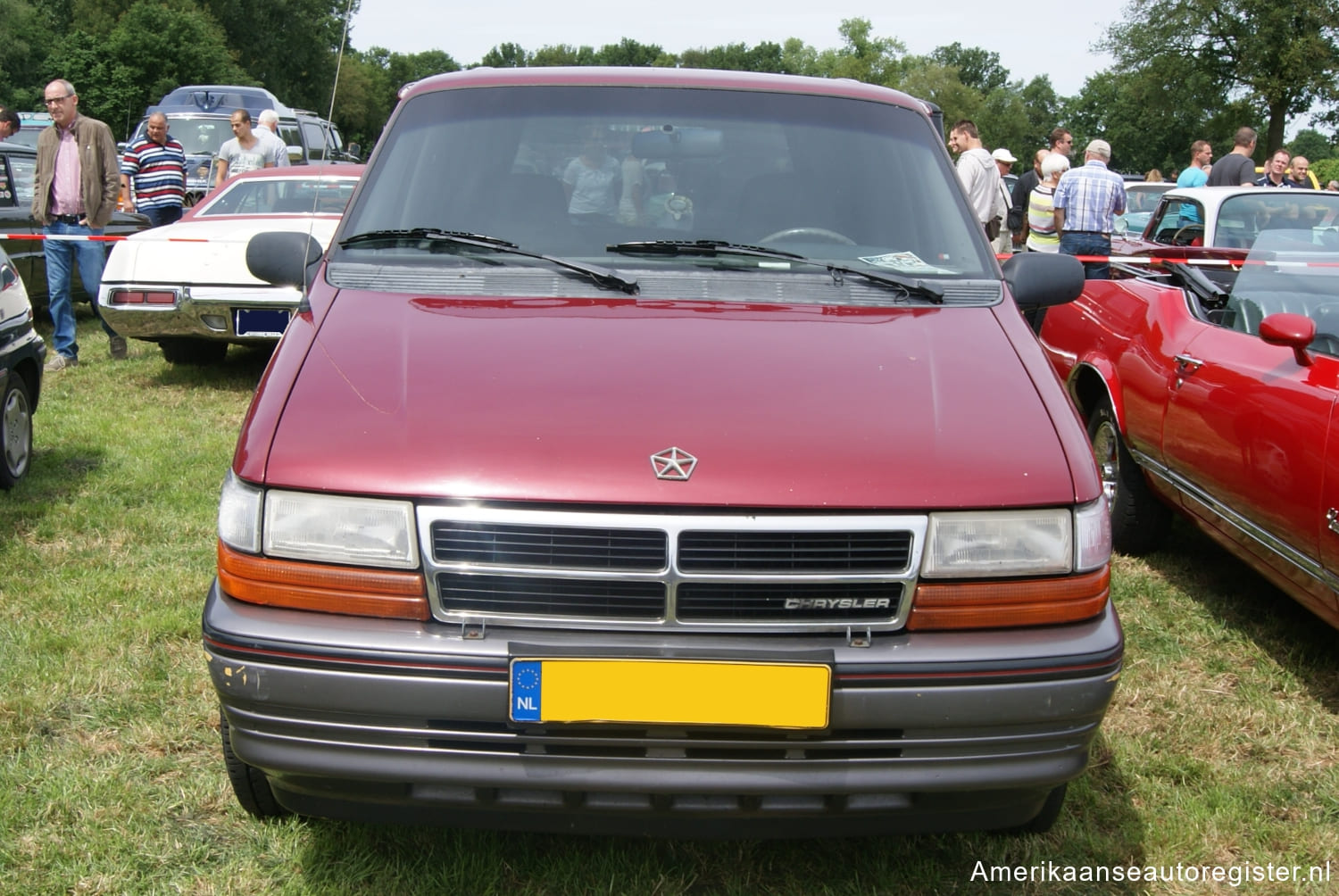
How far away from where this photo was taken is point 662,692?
2154 millimetres

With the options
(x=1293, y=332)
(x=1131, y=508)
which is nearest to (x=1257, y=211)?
(x=1131, y=508)

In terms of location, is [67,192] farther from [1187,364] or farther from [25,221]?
[1187,364]

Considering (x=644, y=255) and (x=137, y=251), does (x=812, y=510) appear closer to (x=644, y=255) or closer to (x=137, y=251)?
(x=644, y=255)

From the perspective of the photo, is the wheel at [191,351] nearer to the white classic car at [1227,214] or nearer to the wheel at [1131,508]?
the wheel at [1131,508]

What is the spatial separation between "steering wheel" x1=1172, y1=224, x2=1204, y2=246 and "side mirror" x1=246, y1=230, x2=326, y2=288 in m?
6.86

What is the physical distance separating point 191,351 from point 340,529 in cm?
711

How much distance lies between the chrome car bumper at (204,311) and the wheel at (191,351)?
834mm

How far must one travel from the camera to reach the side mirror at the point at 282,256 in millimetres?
3535

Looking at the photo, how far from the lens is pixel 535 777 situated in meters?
2.20

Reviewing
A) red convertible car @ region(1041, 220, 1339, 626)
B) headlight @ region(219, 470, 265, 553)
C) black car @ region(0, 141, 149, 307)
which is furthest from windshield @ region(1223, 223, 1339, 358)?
black car @ region(0, 141, 149, 307)

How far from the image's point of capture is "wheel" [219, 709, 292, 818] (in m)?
2.76

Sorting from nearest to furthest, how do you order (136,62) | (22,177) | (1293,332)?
(1293,332) < (22,177) < (136,62)

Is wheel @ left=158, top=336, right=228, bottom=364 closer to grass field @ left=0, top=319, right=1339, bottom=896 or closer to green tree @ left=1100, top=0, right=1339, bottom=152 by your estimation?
grass field @ left=0, top=319, right=1339, bottom=896

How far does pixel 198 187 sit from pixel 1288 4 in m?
37.8
